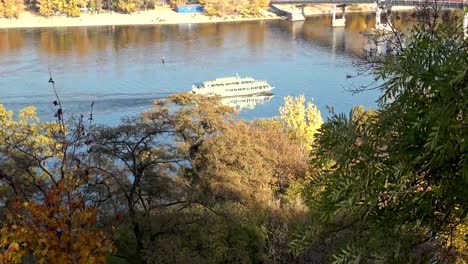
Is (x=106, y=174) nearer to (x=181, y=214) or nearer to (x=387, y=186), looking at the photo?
(x=181, y=214)

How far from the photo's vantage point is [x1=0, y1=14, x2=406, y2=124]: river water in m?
10.3

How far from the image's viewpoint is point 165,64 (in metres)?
13.1

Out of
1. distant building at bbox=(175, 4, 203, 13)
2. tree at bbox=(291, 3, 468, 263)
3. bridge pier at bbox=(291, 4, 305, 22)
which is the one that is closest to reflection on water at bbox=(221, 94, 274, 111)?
tree at bbox=(291, 3, 468, 263)

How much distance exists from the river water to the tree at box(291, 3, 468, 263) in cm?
719

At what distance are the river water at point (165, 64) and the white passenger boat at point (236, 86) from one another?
0.19 metres

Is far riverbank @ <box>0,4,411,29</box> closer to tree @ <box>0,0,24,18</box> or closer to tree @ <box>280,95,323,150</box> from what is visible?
tree @ <box>0,0,24,18</box>

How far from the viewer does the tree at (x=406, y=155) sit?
1.18 m

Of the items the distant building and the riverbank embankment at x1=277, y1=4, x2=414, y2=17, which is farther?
the riverbank embankment at x1=277, y1=4, x2=414, y2=17

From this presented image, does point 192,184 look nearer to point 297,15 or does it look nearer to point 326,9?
point 297,15

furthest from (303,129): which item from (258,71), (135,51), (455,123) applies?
(135,51)

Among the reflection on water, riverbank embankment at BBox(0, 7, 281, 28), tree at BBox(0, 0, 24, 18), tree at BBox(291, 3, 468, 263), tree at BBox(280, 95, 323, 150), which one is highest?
tree at BBox(0, 0, 24, 18)

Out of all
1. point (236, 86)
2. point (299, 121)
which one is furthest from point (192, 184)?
point (236, 86)

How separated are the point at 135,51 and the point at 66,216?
1371cm

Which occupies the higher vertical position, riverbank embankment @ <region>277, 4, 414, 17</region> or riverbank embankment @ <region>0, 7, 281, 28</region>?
riverbank embankment @ <region>277, 4, 414, 17</region>
